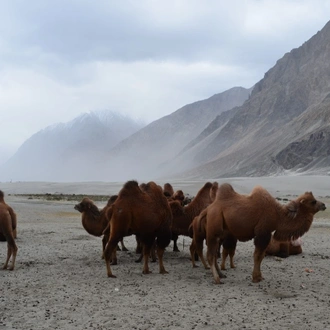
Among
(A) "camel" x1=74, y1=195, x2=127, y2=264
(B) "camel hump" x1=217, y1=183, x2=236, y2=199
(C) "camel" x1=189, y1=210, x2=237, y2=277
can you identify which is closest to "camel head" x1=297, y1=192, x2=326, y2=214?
(B) "camel hump" x1=217, y1=183, x2=236, y2=199

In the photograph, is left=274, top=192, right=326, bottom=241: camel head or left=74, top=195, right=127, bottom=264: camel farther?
left=74, top=195, right=127, bottom=264: camel

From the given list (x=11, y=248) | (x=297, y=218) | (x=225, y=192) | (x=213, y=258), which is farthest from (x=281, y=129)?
(x=11, y=248)

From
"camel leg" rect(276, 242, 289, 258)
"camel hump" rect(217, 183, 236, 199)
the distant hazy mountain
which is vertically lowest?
"camel leg" rect(276, 242, 289, 258)

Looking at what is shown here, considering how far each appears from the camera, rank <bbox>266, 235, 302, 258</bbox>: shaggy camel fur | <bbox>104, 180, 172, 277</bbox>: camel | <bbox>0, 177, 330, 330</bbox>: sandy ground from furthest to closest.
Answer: <bbox>266, 235, 302, 258</bbox>: shaggy camel fur < <bbox>104, 180, 172, 277</bbox>: camel < <bbox>0, 177, 330, 330</bbox>: sandy ground

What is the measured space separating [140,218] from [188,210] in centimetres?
210

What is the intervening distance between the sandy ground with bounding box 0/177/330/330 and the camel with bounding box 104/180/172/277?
635 millimetres

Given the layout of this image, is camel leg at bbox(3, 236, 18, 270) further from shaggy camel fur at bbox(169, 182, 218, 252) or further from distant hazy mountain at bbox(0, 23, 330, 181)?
distant hazy mountain at bbox(0, 23, 330, 181)

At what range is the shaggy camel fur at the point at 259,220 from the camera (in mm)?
8695

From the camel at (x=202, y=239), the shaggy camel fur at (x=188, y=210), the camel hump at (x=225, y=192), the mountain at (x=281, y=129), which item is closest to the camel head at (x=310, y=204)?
the camel hump at (x=225, y=192)

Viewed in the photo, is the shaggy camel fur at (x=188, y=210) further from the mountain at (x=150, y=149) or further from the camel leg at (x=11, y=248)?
the mountain at (x=150, y=149)

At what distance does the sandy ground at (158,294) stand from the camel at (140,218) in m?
0.64

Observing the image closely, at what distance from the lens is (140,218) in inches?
370

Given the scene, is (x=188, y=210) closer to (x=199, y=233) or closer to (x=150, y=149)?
(x=199, y=233)

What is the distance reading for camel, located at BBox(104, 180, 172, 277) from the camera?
9312 millimetres
